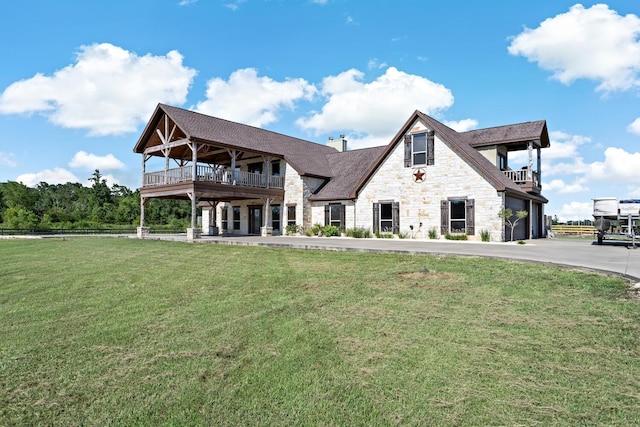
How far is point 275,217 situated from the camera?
2784cm

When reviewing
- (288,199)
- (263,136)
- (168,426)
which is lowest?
(168,426)

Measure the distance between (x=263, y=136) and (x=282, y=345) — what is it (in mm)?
25503

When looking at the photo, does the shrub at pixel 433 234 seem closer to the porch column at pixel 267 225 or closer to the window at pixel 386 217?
the window at pixel 386 217

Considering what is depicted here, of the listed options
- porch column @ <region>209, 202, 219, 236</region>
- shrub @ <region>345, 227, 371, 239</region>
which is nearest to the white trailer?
shrub @ <region>345, 227, 371, 239</region>

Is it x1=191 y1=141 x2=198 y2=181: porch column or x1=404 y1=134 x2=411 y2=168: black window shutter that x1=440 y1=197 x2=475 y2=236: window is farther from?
x1=191 y1=141 x2=198 y2=181: porch column

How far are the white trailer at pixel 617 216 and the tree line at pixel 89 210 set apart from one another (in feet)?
110

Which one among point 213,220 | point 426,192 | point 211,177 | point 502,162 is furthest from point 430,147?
point 213,220

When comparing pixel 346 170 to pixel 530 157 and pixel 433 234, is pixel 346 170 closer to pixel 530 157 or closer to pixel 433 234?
pixel 433 234

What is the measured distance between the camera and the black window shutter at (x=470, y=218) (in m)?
19.6

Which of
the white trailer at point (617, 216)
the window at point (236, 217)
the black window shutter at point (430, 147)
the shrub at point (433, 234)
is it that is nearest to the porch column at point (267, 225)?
the window at point (236, 217)

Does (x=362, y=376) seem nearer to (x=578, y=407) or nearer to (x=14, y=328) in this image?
(x=578, y=407)

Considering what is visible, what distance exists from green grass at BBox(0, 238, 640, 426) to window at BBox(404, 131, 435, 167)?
13890 millimetres

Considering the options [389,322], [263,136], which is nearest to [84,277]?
[389,322]

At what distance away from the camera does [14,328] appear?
5.21 m
